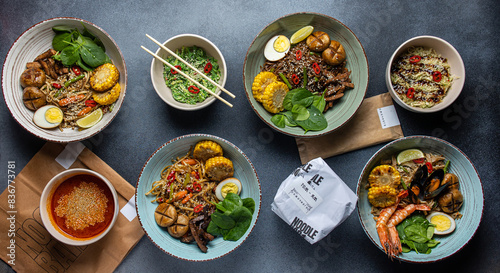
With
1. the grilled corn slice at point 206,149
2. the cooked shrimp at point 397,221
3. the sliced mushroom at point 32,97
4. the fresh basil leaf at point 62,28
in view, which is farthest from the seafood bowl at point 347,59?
the sliced mushroom at point 32,97

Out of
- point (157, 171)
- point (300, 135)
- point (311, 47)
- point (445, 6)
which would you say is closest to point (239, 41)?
point (311, 47)

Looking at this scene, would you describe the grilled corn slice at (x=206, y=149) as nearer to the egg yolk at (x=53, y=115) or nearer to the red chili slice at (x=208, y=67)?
the red chili slice at (x=208, y=67)

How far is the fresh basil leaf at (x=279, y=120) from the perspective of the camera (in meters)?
2.54

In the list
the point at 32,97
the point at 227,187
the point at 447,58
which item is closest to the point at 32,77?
the point at 32,97

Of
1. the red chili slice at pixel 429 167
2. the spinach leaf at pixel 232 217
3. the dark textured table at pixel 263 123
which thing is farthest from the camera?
the dark textured table at pixel 263 123

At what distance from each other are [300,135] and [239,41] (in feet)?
3.19

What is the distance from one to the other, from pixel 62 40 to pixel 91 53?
246mm

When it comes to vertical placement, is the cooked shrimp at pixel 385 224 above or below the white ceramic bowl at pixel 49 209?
below

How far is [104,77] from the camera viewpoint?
2.53m

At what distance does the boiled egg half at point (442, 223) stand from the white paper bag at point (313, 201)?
2.23 ft

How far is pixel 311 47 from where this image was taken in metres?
2.64

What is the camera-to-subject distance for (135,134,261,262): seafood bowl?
95.7 inches

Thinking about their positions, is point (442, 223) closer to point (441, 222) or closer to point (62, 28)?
point (441, 222)

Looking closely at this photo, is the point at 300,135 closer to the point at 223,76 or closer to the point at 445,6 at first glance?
the point at 223,76
